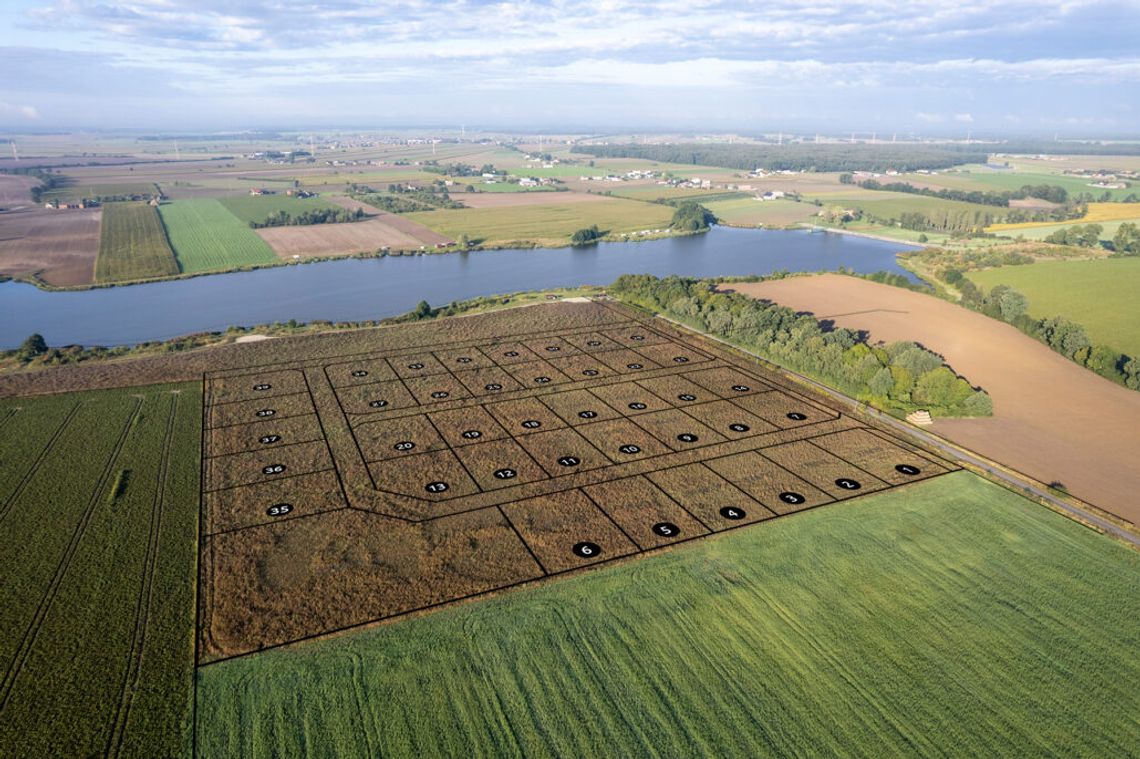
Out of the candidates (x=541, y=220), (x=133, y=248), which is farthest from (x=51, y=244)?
(x=541, y=220)

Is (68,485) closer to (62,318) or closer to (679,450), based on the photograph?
(679,450)

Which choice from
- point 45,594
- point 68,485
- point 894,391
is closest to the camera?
point 45,594

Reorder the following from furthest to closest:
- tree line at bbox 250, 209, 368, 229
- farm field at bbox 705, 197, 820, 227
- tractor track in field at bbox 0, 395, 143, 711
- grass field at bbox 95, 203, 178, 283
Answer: farm field at bbox 705, 197, 820, 227 → tree line at bbox 250, 209, 368, 229 → grass field at bbox 95, 203, 178, 283 → tractor track in field at bbox 0, 395, 143, 711

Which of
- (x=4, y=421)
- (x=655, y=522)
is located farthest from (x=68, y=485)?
(x=655, y=522)

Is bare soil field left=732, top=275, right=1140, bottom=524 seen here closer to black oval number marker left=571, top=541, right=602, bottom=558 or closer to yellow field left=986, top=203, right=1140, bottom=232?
black oval number marker left=571, top=541, right=602, bottom=558

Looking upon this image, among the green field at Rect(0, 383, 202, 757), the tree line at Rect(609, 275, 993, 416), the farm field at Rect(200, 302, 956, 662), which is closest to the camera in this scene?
the green field at Rect(0, 383, 202, 757)

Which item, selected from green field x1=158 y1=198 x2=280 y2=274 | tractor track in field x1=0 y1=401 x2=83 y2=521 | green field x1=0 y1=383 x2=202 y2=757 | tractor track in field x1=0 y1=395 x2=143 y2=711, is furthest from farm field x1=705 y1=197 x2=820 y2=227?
tractor track in field x1=0 y1=395 x2=143 y2=711
